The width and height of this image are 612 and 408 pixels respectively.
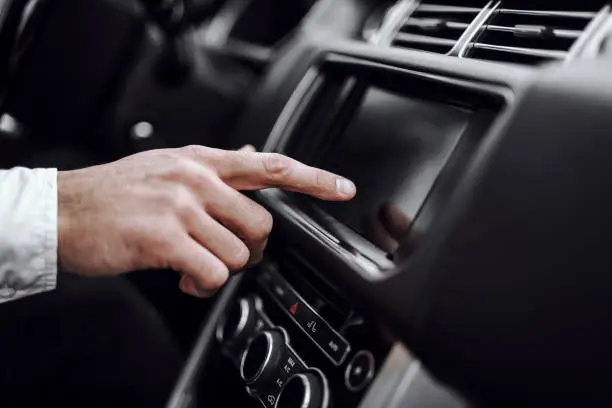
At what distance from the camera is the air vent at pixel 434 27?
79 centimetres

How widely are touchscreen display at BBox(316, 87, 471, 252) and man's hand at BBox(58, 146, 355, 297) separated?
Result: 50 mm

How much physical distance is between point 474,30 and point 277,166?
28 cm

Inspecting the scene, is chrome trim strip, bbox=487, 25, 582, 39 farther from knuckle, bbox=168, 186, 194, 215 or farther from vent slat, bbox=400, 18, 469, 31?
knuckle, bbox=168, 186, 194, 215

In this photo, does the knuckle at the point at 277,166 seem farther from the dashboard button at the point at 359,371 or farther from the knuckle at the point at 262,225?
the dashboard button at the point at 359,371

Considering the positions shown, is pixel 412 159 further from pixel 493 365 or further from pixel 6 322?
pixel 6 322

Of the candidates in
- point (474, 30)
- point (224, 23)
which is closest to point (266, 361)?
point (474, 30)

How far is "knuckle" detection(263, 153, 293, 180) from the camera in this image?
0.69m

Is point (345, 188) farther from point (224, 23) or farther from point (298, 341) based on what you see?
point (224, 23)

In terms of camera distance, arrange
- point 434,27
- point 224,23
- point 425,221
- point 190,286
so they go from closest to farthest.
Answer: point 425,221 < point 190,286 < point 434,27 < point 224,23

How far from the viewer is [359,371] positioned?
72 cm

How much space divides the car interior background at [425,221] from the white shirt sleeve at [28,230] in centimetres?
27

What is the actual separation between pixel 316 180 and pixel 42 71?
3.45 ft

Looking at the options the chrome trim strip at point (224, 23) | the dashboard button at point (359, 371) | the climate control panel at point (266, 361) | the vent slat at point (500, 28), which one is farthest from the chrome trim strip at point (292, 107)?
the chrome trim strip at point (224, 23)

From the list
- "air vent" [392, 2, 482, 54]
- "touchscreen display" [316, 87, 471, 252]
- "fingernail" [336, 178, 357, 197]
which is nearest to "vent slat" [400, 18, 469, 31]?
"air vent" [392, 2, 482, 54]
